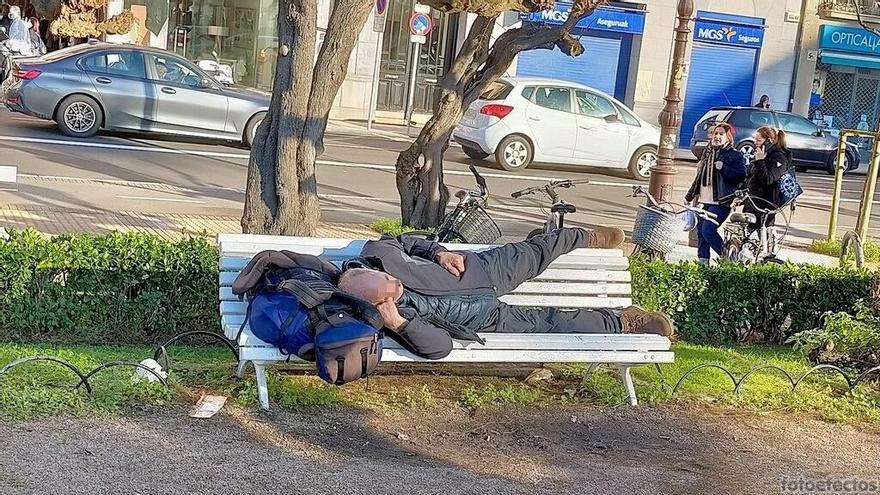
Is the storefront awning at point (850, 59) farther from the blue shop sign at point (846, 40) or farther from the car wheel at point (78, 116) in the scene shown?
the car wheel at point (78, 116)

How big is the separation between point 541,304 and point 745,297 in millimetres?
1877

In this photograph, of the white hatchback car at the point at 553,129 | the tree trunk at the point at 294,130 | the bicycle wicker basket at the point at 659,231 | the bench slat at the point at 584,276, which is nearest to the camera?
the bench slat at the point at 584,276

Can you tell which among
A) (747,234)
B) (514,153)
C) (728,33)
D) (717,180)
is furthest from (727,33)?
(747,234)

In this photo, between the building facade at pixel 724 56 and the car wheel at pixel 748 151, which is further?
the building facade at pixel 724 56

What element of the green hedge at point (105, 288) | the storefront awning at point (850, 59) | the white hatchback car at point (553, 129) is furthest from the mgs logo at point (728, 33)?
the green hedge at point (105, 288)

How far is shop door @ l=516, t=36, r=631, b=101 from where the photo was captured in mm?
29688

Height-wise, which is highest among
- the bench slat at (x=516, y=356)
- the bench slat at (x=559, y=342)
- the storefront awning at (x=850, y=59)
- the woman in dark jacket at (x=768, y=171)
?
the storefront awning at (x=850, y=59)

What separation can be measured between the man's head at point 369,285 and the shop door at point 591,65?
964 inches

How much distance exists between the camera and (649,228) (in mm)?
9234

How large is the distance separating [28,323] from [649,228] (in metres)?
4.92

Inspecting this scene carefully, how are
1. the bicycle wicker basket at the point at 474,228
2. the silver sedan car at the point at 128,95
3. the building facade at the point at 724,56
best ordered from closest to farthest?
the bicycle wicker basket at the point at 474,228 → the silver sedan car at the point at 128,95 → the building facade at the point at 724,56

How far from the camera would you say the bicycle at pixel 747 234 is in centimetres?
1069

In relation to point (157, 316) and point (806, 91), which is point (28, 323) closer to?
point (157, 316)

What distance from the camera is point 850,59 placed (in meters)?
33.1
